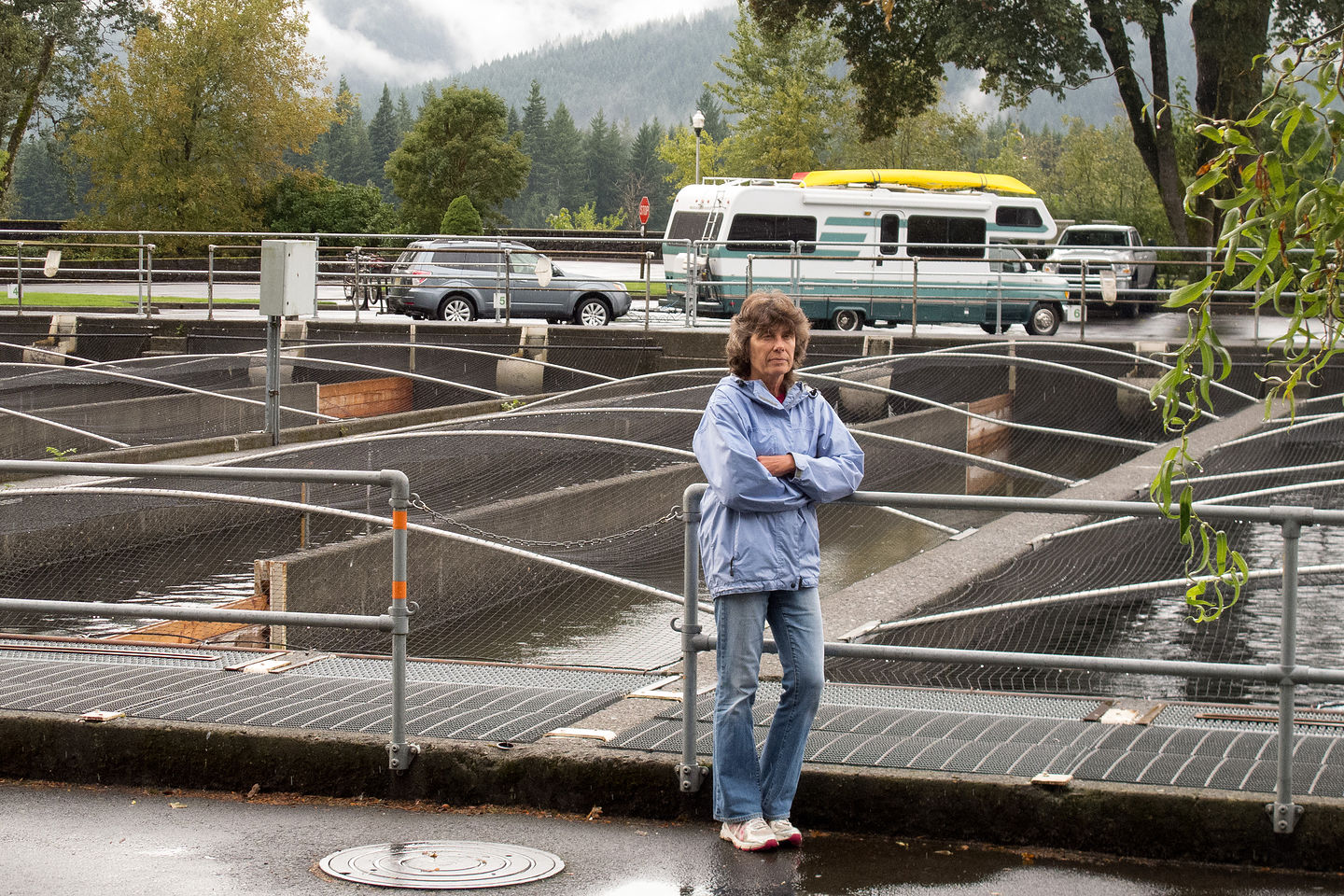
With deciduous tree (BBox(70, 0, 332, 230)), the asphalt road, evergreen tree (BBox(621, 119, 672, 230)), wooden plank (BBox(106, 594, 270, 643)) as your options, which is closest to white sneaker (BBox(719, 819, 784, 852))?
wooden plank (BBox(106, 594, 270, 643))

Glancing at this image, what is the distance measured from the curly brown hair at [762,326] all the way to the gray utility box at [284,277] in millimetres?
9772

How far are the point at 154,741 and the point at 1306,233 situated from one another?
4251 millimetres

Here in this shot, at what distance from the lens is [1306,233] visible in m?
2.83

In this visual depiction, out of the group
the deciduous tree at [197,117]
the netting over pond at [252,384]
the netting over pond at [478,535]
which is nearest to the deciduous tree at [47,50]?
the deciduous tree at [197,117]

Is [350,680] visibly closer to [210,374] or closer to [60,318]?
[210,374]

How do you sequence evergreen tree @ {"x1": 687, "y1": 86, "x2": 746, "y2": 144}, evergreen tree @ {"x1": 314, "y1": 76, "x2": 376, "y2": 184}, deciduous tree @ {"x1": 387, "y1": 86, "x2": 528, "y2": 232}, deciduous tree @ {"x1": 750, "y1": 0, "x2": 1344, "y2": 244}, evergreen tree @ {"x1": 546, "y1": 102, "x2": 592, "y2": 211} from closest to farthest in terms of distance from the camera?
1. deciduous tree @ {"x1": 750, "y1": 0, "x2": 1344, "y2": 244}
2. deciduous tree @ {"x1": 387, "y1": 86, "x2": 528, "y2": 232}
3. evergreen tree @ {"x1": 314, "y1": 76, "x2": 376, "y2": 184}
4. evergreen tree @ {"x1": 546, "y1": 102, "x2": 592, "y2": 211}
5. evergreen tree @ {"x1": 687, "y1": 86, "x2": 746, "y2": 144}

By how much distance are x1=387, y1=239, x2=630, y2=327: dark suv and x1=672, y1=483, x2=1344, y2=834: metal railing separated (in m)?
21.2

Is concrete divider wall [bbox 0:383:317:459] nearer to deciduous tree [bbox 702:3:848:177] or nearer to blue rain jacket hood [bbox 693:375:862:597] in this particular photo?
blue rain jacket hood [bbox 693:375:862:597]

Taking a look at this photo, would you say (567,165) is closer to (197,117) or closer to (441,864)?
(197,117)

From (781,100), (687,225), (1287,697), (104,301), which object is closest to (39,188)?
(781,100)

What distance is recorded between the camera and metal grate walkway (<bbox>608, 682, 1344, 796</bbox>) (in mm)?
4805

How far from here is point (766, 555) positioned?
4.52 metres

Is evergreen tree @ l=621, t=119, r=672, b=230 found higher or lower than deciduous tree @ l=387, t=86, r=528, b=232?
higher

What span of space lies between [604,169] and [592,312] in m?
149
